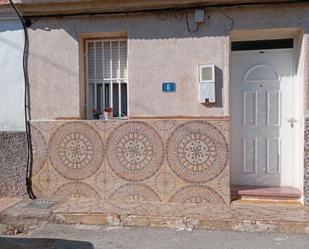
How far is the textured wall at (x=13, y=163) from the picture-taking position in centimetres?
667

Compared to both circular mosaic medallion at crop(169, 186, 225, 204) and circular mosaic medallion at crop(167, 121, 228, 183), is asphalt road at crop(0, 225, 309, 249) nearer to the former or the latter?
circular mosaic medallion at crop(169, 186, 225, 204)

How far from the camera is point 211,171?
604 centimetres

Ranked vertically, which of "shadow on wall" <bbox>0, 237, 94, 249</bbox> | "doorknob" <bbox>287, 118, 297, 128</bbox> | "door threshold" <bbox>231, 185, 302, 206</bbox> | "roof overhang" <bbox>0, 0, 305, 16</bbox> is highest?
"roof overhang" <bbox>0, 0, 305, 16</bbox>

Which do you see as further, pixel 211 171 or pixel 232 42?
pixel 232 42

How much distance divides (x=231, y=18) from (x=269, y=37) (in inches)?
32.2

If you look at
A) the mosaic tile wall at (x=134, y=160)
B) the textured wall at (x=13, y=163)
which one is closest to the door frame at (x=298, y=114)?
the mosaic tile wall at (x=134, y=160)

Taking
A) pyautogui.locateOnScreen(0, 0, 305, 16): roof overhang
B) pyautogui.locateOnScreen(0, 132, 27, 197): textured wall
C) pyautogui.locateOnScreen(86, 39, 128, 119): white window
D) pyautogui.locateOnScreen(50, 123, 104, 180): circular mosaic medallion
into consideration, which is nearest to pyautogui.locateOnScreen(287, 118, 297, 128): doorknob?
pyautogui.locateOnScreen(0, 0, 305, 16): roof overhang

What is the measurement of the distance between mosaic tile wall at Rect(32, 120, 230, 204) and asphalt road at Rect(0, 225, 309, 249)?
967 mm

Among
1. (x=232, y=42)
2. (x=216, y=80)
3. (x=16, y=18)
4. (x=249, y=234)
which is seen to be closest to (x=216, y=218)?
(x=249, y=234)

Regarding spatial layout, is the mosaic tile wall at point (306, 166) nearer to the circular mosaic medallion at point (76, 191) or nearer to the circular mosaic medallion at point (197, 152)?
the circular mosaic medallion at point (197, 152)

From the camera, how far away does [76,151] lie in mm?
6449

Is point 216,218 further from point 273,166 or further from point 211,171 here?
point 273,166

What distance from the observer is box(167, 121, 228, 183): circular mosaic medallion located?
6000mm

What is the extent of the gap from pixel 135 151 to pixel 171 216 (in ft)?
4.22
